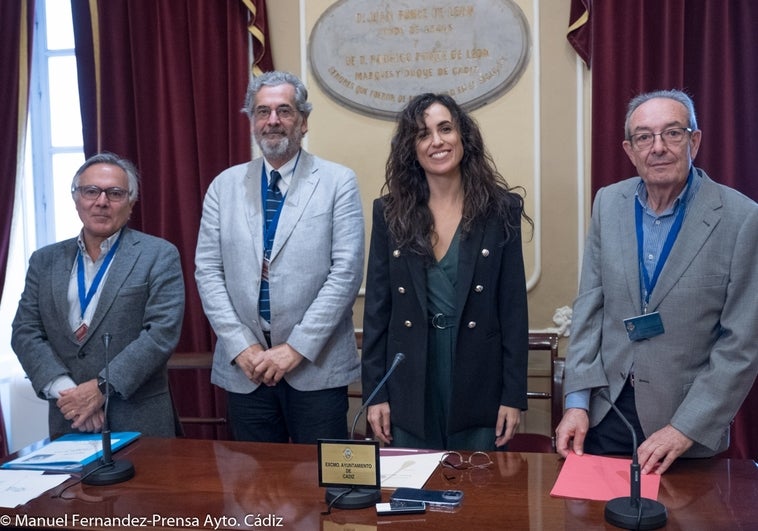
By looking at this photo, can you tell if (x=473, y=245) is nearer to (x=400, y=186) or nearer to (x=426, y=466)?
(x=400, y=186)

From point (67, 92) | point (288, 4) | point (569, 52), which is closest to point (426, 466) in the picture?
point (569, 52)

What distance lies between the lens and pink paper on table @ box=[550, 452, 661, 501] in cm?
157

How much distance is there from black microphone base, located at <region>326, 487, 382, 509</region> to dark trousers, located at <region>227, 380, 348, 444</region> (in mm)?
841

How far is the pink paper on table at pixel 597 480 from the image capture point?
5.16ft

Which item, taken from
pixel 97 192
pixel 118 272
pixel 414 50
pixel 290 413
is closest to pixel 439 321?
pixel 290 413

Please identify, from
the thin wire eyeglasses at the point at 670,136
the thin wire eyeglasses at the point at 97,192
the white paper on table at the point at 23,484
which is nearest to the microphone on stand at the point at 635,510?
the thin wire eyeglasses at the point at 670,136

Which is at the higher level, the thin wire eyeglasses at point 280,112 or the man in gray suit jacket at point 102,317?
the thin wire eyeglasses at point 280,112

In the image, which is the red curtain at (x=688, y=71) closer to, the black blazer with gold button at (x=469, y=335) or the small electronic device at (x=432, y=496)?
the black blazer with gold button at (x=469, y=335)

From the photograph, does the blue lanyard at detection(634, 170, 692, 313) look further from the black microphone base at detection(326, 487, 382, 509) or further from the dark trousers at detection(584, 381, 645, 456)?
the black microphone base at detection(326, 487, 382, 509)

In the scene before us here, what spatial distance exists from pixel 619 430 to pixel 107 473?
122cm

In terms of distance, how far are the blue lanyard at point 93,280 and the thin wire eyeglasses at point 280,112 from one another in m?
0.62

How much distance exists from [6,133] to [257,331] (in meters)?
2.03

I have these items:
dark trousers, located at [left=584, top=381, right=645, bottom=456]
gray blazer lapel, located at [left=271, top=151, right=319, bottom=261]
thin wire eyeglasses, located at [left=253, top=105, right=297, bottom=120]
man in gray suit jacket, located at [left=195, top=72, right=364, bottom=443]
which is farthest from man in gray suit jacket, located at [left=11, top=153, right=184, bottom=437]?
dark trousers, located at [left=584, top=381, right=645, bottom=456]

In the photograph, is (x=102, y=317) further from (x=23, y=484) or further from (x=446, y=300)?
(x=446, y=300)
